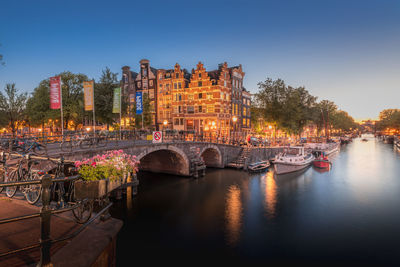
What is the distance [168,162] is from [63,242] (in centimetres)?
2542

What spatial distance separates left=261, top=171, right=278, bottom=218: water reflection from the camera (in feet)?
63.5

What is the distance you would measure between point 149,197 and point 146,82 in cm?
3939

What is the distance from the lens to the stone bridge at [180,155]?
2250 cm

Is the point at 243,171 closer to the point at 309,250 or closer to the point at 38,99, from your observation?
the point at 309,250

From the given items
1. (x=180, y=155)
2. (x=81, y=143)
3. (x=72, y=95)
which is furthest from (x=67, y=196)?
(x=72, y=95)

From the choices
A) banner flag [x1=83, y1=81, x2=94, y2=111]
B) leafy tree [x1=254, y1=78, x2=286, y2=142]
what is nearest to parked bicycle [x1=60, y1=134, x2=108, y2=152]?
banner flag [x1=83, y1=81, x2=94, y2=111]

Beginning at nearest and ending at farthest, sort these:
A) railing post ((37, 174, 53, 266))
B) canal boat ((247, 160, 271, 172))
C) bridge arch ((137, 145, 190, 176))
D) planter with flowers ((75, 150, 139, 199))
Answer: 1. railing post ((37, 174, 53, 266))
2. planter with flowers ((75, 150, 139, 199))
3. bridge arch ((137, 145, 190, 176))
4. canal boat ((247, 160, 271, 172))

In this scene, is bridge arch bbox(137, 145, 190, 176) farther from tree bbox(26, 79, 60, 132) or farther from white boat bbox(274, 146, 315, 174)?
tree bbox(26, 79, 60, 132)

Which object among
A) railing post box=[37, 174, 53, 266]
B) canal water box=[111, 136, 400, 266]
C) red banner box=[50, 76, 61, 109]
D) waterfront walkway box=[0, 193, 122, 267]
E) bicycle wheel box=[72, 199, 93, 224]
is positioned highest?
red banner box=[50, 76, 61, 109]

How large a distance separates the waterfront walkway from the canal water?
7739mm

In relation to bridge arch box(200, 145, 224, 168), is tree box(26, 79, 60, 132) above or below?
above

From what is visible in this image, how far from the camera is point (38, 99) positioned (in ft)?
115

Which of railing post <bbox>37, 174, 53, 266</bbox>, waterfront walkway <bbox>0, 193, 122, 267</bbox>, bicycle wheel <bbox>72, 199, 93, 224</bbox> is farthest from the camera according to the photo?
bicycle wheel <bbox>72, 199, 93, 224</bbox>

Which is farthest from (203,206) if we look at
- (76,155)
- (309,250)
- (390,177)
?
(390,177)
